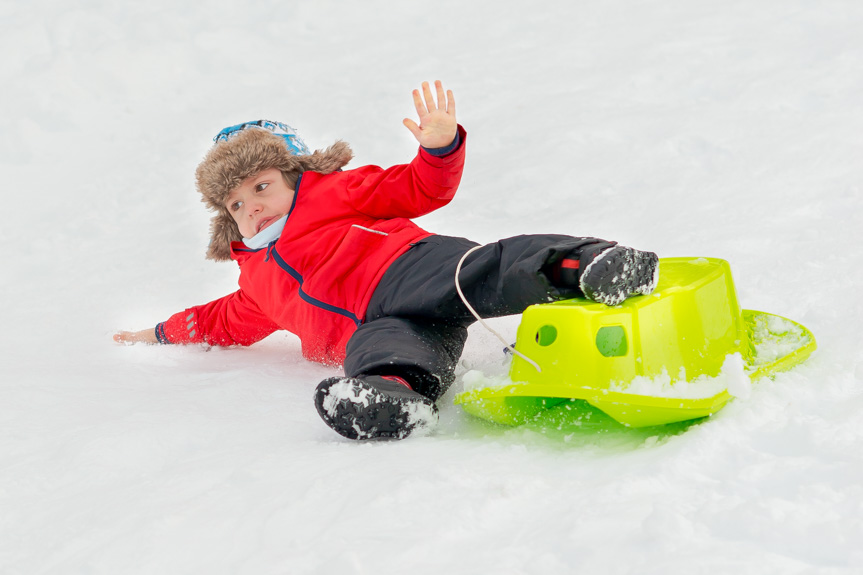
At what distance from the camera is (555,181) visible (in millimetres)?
3121

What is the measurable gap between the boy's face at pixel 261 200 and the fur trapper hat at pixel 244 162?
24 mm

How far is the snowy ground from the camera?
1057mm

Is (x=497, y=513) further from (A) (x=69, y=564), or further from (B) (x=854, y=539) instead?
(A) (x=69, y=564)

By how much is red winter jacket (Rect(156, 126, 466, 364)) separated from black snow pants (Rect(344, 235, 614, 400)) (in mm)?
96

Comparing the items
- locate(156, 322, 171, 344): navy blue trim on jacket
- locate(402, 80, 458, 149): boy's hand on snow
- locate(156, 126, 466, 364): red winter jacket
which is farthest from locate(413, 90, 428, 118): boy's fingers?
locate(156, 322, 171, 344): navy blue trim on jacket

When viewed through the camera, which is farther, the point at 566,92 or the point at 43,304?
the point at 566,92

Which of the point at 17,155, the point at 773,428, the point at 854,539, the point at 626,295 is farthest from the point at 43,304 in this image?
the point at 854,539

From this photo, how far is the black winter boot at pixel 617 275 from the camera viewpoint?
1403mm

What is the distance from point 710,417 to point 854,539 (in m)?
0.40

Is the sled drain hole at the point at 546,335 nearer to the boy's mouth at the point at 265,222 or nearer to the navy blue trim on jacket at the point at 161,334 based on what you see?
the boy's mouth at the point at 265,222

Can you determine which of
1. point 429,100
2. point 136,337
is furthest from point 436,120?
point 136,337

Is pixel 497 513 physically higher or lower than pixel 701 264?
lower

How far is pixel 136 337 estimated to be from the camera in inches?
102

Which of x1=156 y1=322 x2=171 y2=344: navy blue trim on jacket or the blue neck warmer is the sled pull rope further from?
x1=156 y1=322 x2=171 y2=344: navy blue trim on jacket
